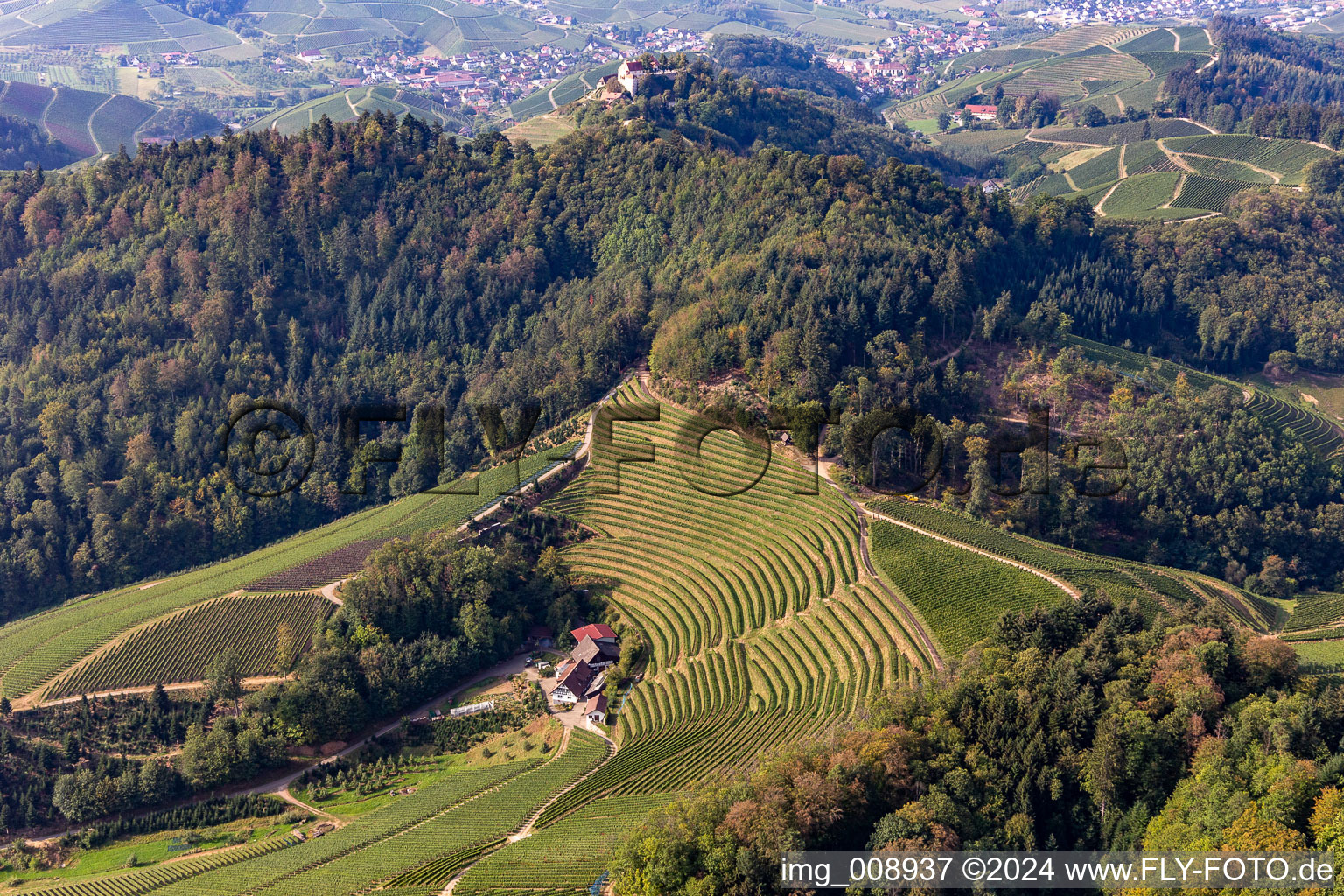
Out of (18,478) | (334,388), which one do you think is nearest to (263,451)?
(334,388)

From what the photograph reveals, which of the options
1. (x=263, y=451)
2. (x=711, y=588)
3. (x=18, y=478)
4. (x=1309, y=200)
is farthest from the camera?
(x=1309, y=200)

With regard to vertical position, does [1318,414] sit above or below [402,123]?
below

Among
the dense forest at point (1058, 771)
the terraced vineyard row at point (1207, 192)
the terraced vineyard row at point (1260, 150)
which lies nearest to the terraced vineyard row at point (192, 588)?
the dense forest at point (1058, 771)

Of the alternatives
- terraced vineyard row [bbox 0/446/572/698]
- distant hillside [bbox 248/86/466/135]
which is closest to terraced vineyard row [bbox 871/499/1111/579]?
terraced vineyard row [bbox 0/446/572/698]

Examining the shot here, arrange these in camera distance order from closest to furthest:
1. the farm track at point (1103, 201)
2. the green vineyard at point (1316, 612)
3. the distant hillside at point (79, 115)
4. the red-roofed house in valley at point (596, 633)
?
the green vineyard at point (1316, 612), the red-roofed house in valley at point (596, 633), the farm track at point (1103, 201), the distant hillside at point (79, 115)

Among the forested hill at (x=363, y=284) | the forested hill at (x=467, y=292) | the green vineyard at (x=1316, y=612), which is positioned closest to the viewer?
the green vineyard at (x=1316, y=612)

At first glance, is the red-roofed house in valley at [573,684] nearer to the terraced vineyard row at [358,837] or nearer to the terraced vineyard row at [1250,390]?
the terraced vineyard row at [358,837]

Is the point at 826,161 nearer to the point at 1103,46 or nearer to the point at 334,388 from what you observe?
the point at 334,388
